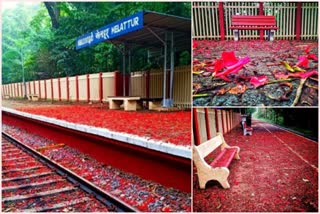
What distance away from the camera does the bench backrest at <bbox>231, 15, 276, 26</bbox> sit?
1.75m

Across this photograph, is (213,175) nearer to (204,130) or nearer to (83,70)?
(204,130)

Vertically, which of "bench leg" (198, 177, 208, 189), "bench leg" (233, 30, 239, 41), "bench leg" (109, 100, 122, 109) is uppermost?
"bench leg" (233, 30, 239, 41)

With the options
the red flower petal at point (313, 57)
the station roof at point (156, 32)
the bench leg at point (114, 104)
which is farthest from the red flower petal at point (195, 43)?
the bench leg at point (114, 104)

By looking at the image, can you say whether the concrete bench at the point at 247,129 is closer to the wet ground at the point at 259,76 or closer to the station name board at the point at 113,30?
the wet ground at the point at 259,76

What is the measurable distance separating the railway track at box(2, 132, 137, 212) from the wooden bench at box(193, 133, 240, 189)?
27.4 inches

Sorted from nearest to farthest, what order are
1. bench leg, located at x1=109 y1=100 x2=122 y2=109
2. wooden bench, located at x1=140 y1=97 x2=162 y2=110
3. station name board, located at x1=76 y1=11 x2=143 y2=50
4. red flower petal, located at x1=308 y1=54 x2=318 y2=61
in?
red flower petal, located at x1=308 y1=54 x2=318 y2=61, station name board, located at x1=76 y1=11 x2=143 y2=50, wooden bench, located at x1=140 y1=97 x2=162 y2=110, bench leg, located at x1=109 y1=100 x2=122 y2=109

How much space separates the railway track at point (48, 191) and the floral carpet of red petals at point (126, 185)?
5.8 inches

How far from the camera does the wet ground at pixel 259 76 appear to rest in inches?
67.9

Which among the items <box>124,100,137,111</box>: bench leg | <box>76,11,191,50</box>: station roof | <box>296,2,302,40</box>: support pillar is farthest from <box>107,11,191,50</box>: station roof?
<box>296,2,302,40</box>: support pillar

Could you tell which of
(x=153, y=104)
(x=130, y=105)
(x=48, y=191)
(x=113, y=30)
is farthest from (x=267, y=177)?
(x=130, y=105)

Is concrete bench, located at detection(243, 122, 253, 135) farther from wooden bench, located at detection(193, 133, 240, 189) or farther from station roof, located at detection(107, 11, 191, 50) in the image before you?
station roof, located at detection(107, 11, 191, 50)

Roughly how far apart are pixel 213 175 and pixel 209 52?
2.28ft

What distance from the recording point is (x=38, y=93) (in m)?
4.21

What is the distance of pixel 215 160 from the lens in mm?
1874
